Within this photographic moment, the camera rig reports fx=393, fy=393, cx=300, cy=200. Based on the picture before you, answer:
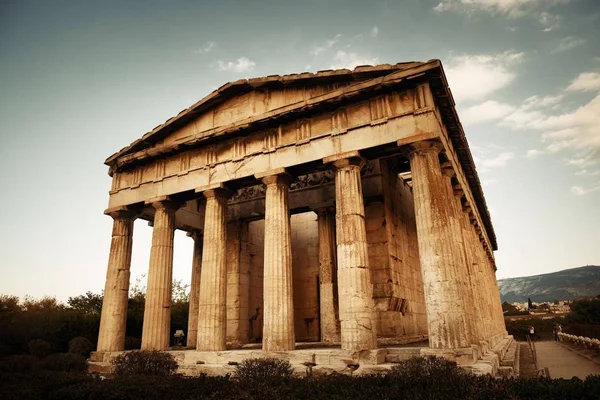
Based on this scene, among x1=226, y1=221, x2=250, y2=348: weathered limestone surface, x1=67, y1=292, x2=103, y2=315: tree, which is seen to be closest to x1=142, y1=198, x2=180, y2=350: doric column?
x1=226, y1=221, x2=250, y2=348: weathered limestone surface

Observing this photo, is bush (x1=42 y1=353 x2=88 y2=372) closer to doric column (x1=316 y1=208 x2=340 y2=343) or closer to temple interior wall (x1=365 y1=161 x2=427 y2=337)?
doric column (x1=316 y1=208 x2=340 y2=343)

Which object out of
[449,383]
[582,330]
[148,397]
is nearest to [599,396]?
[449,383]

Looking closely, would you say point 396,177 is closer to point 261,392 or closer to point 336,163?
point 336,163

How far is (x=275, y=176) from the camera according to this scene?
46.6 feet

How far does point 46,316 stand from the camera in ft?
69.7

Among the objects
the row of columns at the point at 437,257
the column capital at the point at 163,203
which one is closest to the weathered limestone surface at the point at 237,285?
the column capital at the point at 163,203

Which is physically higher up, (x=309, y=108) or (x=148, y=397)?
(x=309, y=108)

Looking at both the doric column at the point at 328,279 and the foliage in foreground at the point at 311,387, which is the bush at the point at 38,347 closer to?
the foliage in foreground at the point at 311,387

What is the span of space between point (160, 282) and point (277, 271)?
5501 millimetres

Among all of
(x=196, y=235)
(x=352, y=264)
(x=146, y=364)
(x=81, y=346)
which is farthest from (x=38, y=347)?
(x=352, y=264)

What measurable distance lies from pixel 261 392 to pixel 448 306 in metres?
5.80

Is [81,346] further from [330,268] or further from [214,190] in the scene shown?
[330,268]

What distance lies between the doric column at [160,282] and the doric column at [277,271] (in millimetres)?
4901

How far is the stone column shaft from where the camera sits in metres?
12.8
